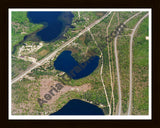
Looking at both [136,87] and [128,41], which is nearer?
[136,87]

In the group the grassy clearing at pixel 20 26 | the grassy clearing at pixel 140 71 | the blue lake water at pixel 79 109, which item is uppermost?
the grassy clearing at pixel 20 26

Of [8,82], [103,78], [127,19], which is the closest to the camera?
[8,82]

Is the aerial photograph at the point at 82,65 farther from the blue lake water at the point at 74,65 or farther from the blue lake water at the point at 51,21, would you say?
the blue lake water at the point at 51,21

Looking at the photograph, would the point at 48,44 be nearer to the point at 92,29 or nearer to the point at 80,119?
the point at 92,29

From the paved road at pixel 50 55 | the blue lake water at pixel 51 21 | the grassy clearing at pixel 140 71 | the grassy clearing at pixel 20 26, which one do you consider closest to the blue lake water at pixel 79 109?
the grassy clearing at pixel 140 71

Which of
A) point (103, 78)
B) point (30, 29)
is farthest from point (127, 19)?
point (30, 29)

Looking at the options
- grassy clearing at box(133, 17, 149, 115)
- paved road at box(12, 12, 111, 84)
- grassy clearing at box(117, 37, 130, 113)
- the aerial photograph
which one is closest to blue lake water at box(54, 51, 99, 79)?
the aerial photograph

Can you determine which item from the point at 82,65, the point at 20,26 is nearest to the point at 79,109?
the point at 82,65

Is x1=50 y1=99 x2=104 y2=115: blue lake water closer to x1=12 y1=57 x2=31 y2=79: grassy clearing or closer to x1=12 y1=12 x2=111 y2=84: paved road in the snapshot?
x1=12 y1=12 x2=111 y2=84: paved road
